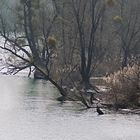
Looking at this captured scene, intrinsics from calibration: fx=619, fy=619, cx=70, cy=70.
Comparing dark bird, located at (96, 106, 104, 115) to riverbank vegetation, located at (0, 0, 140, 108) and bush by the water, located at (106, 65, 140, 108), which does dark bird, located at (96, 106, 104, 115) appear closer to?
bush by the water, located at (106, 65, 140, 108)

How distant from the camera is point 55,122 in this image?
26391 millimetres

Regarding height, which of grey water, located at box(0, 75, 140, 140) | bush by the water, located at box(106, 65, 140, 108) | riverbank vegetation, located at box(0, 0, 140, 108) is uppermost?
riverbank vegetation, located at box(0, 0, 140, 108)

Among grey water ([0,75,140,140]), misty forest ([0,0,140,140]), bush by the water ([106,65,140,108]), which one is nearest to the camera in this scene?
grey water ([0,75,140,140])

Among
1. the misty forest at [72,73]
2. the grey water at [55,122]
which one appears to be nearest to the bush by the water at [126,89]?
the misty forest at [72,73]

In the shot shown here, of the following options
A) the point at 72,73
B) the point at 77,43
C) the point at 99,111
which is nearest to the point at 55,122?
the point at 99,111

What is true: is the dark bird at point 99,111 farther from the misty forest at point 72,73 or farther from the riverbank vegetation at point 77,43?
the riverbank vegetation at point 77,43

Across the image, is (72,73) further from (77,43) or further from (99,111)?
(99,111)

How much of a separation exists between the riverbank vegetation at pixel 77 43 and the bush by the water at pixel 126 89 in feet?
0.16

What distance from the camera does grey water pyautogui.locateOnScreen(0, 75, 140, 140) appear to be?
23.4 metres

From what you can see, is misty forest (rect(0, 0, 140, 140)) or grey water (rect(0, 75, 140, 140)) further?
misty forest (rect(0, 0, 140, 140))

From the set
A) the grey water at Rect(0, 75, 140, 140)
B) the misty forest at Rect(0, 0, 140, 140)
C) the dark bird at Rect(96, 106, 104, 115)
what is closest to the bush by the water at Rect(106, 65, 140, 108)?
the misty forest at Rect(0, 0, 140, 140)

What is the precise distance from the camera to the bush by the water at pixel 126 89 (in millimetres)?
29547

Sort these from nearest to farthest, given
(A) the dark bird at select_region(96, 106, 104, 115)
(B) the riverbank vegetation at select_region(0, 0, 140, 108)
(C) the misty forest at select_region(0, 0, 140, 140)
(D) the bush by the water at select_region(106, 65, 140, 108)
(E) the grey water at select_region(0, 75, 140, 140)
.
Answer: (E) the grey water at select_region(0, 75, 140, 140) < (C) the misty forest at select_region(0, 0, 140, 140) < (A) the dark bird at select_region(96, 106, 104, 115) < (D) the bush by the water at select_region(106, 65, 140, 108) < (B) the riverbank vegetation at select_region(0, 0, 140, 108)

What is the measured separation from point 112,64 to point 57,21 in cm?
776
